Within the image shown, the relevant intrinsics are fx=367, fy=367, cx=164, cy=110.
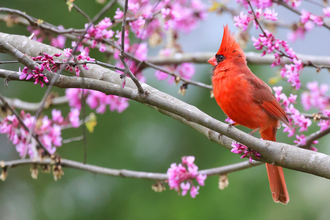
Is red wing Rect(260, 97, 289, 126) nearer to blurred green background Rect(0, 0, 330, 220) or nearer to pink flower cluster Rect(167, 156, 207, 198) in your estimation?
pink flower cluster Rect(167, 156, 207, 198)

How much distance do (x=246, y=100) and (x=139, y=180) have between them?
2.71 m

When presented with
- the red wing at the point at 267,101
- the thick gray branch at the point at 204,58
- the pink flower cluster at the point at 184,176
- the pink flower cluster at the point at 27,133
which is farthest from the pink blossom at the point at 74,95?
the red wing at the point at 267,101

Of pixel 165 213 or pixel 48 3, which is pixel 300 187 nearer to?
pixel 165 213

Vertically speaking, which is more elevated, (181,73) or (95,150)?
(181,73)

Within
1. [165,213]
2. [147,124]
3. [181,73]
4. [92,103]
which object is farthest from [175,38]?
[165,213]

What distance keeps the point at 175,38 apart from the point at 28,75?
209 cm

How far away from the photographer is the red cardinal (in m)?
2.28

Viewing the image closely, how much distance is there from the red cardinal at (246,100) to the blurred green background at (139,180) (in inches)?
74.9

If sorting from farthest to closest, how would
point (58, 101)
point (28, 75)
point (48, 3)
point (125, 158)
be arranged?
1. point (48, 3)
2. point (125, 158)
3. point (58, 101)
4. point (28, 75)

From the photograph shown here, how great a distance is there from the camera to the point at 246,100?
229 cm

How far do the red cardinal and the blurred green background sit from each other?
190cm

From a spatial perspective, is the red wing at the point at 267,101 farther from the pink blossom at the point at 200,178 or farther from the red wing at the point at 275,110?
the pink blossom at the point at 200,178

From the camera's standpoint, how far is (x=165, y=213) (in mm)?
4395

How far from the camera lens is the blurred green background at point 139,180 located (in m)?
4.20
